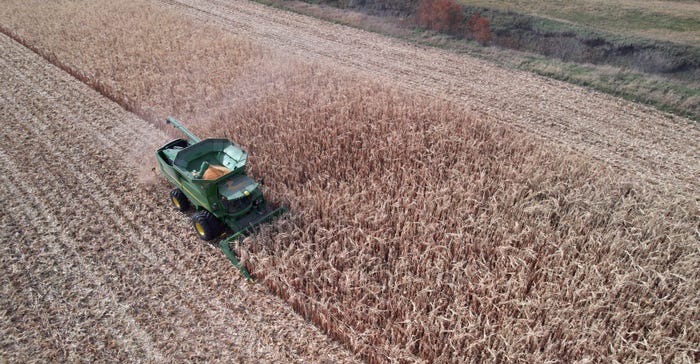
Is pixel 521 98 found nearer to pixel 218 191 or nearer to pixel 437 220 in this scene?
pixel 437 220

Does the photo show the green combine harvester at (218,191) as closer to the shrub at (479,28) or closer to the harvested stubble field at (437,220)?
the harvested stubble field at (437,220)

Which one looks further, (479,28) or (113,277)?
(479,28)

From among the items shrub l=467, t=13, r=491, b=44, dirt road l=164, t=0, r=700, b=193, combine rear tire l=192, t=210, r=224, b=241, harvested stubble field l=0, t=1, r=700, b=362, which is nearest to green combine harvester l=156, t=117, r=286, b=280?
combine rear tire l=192, t=210, r=224, b=241

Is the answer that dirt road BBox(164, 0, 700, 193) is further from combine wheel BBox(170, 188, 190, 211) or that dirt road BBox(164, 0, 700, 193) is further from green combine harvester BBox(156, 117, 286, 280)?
combine wheel BBox(170, 188, 190, 211)

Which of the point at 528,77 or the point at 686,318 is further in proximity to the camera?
the point at 528,77

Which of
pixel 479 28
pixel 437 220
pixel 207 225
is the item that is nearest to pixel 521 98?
pixel 479 28

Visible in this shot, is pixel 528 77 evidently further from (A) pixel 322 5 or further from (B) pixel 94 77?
(B) pixel 94 77

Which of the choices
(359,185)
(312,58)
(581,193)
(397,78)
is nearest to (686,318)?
(581,193)
